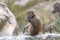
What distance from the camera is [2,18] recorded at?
5824mm

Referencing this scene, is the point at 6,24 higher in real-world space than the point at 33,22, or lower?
higher

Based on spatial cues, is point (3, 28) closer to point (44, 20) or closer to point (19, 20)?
point (44, 20)

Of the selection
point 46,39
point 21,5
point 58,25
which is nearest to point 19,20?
point 21,5

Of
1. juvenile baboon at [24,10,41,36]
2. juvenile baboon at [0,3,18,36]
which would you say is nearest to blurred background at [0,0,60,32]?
juvenile baboon at [0,3,18,36]

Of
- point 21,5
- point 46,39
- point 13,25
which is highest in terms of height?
point 21,5

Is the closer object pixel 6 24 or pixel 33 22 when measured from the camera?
pixel 33 22

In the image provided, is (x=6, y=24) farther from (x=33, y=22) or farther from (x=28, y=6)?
(x=28, y=6)

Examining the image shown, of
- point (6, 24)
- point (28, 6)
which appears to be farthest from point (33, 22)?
point (28, 6)

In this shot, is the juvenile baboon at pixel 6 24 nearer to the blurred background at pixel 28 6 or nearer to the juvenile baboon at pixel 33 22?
the juvenile baboon at pixel 33 22

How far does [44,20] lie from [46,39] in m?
8.20

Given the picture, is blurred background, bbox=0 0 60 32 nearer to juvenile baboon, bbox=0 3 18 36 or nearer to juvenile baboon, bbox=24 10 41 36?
juvenile baboon, bbox=0 3 18 36

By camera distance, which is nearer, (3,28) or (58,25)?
(3,28)

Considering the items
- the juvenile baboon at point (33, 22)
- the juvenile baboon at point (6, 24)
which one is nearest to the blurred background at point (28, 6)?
the juvenile baboon at point (6, 24)

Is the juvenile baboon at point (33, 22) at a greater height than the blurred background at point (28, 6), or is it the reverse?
the blurred background at point (28, 6)
